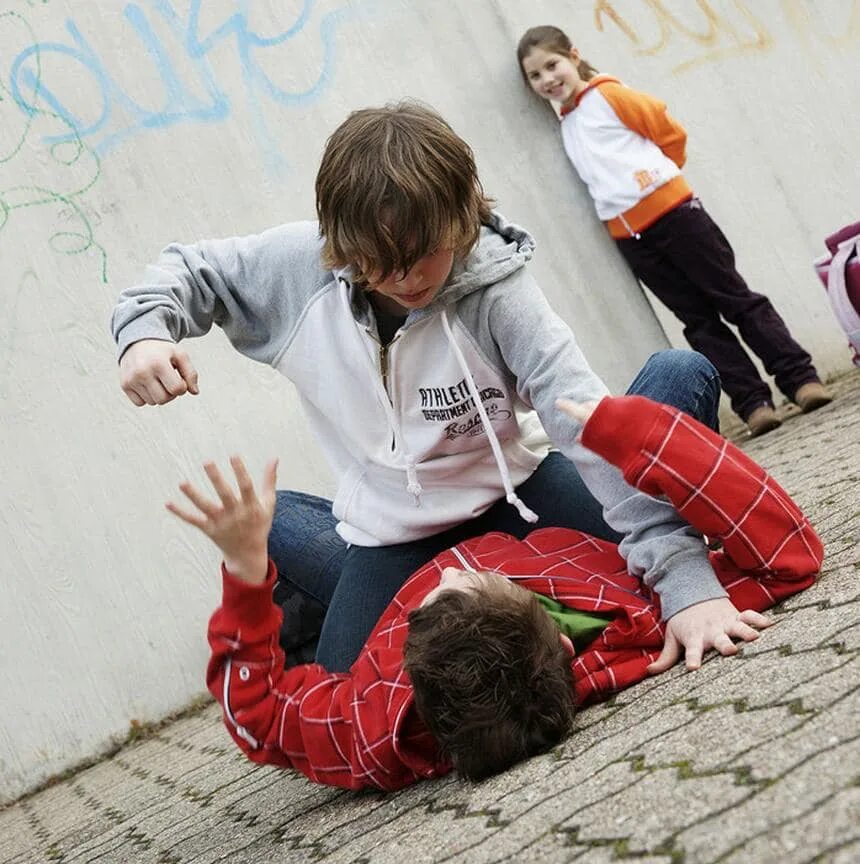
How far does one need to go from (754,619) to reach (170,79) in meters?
3.46

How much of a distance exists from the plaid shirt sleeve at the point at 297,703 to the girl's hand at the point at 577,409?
506 mm

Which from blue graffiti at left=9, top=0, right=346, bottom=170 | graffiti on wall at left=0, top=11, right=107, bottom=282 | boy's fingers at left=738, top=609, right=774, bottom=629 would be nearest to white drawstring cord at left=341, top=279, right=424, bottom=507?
boy's fingers at left=738, top=609, right=774, bottom=629

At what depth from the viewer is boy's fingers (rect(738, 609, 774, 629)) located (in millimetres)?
2191

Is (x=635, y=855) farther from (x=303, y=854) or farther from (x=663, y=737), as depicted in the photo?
(x=303, y=854)

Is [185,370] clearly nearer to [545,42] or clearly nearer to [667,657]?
[667,657]

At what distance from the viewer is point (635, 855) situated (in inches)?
55.9

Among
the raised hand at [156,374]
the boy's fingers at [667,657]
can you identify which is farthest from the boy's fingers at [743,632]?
the raised hand at [156,374]

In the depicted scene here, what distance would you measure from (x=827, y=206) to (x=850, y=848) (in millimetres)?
5402

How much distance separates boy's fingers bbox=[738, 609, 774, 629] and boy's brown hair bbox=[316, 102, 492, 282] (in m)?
0.80

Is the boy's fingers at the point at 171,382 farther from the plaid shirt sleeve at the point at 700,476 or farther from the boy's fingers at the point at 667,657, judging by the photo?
the boy's fingers at the point at 667,657

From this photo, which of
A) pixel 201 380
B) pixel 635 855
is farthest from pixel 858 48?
pixel 635 855

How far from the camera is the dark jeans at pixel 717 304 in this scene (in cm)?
541

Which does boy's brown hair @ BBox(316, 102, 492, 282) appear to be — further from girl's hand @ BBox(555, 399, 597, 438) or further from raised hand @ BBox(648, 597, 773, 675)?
raised hand @ BBox(648, 597, 773, 675)

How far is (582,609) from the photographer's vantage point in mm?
2316
